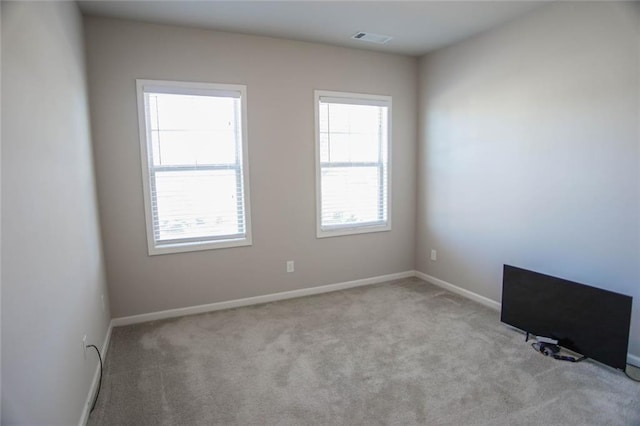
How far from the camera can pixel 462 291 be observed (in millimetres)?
3969

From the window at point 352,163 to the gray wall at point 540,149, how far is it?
563 millimetres

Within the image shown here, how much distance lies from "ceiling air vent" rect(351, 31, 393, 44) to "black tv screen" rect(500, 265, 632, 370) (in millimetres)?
2520

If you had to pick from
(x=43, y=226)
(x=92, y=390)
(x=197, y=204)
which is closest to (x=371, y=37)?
(x=197, y=204)

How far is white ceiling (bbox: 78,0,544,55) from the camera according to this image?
286 cm

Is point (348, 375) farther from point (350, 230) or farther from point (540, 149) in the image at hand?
point (540, 149)

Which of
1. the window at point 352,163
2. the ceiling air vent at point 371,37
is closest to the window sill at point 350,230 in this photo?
the window at point 352,163

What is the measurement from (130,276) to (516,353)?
3333 mm

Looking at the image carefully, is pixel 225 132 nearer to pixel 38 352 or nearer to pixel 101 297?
pixel 101 297

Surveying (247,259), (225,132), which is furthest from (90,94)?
(247,259)

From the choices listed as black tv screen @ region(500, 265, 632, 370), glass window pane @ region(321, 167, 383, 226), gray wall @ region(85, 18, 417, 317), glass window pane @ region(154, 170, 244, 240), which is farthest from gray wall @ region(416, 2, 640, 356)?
glass window pane @ region(154, 170, 244, 240)

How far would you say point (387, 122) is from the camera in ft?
14.2

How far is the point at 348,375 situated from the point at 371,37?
3.14 metres

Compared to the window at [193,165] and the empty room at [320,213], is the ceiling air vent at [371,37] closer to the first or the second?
the empty room at [320,213]

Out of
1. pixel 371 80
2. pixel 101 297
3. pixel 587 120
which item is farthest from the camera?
pixel 371 80
